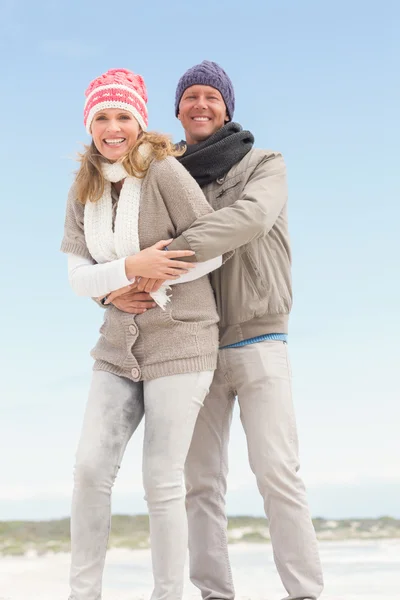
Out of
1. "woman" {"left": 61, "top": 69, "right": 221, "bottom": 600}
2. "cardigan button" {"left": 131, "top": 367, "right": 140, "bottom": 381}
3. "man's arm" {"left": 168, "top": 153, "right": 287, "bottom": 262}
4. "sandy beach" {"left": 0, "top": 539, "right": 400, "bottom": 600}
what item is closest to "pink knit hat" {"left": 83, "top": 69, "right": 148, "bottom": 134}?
"woman" {"left": 61, "top": 69, "right": 221, "bottom": 600}

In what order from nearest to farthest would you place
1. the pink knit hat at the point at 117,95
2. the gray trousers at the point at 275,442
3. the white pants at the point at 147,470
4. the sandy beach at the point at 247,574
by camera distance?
1. the white pants at the point at 147,470
2. the pink knit hat at the point at 117,95
3. the gray trousers at the point at 275,442
4. the sandy beach at the point at 247,574

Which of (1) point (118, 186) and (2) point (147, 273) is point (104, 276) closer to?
(2) point (147, 273)

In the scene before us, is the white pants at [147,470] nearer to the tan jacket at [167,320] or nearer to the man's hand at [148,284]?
the tan jacket at [167,320]

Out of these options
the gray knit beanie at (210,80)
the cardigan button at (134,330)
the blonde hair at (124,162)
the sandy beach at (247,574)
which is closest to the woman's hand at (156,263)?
the cardigan button at (134,330)

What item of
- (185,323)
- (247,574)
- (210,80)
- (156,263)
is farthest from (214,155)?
(247,574)

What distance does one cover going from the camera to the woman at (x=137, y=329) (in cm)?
236

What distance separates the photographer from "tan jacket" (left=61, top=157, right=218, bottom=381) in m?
2.44

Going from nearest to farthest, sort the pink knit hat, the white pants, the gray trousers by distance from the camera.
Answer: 1. the white pants
2. the pink knit hat
3. the gray trousers

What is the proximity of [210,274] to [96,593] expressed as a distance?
1142 millimetres

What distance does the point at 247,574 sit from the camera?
383cm

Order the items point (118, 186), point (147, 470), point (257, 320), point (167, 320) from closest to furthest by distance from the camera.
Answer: point (147, 470), point (167, 320), point (118, 186), point (257, 320)

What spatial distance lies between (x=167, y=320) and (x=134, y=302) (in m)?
0.14

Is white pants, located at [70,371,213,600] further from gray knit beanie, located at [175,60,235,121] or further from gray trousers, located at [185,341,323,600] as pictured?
gray knit beanie, located at [175,60,235,121]

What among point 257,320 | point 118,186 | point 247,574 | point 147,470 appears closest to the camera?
point 147,470
